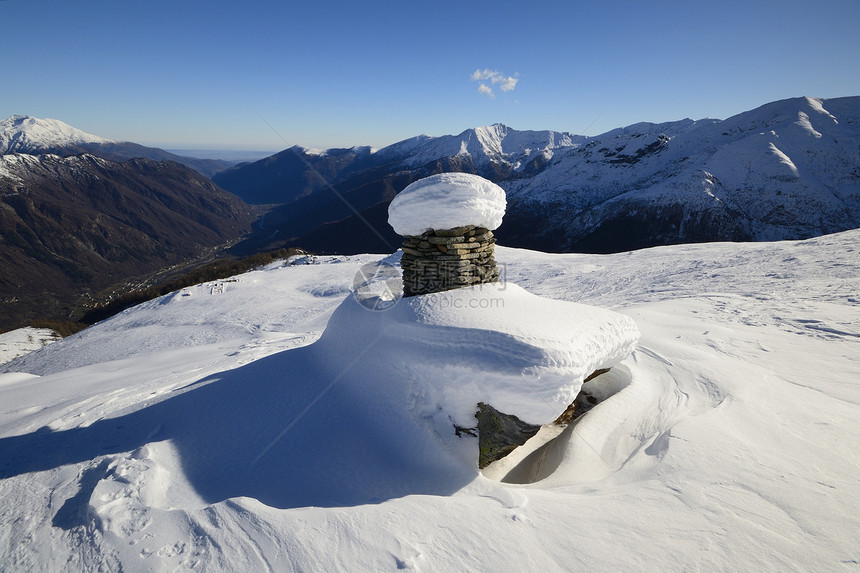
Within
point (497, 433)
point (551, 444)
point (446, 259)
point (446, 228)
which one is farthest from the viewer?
point (446, 259)

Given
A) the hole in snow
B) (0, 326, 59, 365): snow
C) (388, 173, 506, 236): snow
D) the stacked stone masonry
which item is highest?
(388, 173, 506, 236): snow

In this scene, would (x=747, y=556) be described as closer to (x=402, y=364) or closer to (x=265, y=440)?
(x=402, y=364)

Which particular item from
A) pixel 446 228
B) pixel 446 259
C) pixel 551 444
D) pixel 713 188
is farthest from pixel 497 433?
pixel 713 188

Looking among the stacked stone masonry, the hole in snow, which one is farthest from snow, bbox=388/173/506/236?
the hole in snow

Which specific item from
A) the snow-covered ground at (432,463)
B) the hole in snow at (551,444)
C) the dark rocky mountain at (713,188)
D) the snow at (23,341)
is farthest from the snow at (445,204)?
the dark rocky mountain at (713,188)

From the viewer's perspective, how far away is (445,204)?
8297 millimetres

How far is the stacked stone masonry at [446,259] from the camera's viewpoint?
861cm

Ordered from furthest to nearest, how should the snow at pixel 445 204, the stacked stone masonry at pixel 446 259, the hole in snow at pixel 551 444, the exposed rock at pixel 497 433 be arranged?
the stacked stone masonry at pixel 446 259 → the snow at pixel 445 204 → the hole in snow at pixel 551 444 → the exposed rock at pixel 497 433

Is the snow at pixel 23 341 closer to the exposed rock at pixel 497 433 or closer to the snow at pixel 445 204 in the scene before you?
the snow at pixel 445 204

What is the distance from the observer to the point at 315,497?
18.3 ft

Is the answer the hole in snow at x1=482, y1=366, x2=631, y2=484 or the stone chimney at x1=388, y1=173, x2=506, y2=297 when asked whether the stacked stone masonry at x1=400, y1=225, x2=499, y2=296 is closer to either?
the stone chimney at x1=388, y1=173, x2=506, y2=297

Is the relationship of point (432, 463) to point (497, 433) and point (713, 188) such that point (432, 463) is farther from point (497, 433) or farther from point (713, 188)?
point (713, 188)

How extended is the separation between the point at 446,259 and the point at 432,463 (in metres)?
4.50

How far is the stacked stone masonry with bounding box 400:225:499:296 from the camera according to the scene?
861 cm
